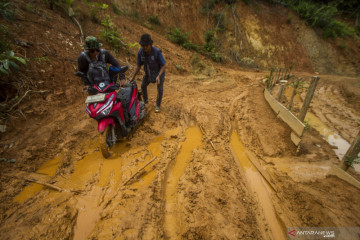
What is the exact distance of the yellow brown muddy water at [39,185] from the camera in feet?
7.35

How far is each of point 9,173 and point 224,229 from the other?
126 inches

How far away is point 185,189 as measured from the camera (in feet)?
7.98

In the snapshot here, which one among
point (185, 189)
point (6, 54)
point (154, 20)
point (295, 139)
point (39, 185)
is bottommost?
point (39, 185)

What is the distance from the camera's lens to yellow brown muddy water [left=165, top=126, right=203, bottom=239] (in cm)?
199

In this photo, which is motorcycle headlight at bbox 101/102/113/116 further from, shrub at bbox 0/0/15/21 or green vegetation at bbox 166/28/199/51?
green vegetation at bbox 166/28/199/51

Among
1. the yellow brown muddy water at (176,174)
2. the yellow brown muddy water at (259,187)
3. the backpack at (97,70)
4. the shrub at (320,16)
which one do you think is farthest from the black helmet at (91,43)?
the shrub at (320,16)

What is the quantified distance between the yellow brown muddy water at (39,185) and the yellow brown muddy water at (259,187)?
3.19 m

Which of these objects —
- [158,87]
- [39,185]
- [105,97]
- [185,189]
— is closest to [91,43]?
[105,97]

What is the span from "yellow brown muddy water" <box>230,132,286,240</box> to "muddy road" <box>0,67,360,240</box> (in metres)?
0.01

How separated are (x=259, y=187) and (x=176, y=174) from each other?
136 cm

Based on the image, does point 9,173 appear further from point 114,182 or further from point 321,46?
point 321,46

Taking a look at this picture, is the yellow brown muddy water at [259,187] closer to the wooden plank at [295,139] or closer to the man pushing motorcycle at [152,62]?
the wooden plank at [295,139]

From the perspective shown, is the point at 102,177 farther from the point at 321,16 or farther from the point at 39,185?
the point at 321,16

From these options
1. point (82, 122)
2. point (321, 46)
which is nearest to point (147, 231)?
point (82, 122)
